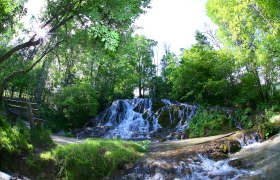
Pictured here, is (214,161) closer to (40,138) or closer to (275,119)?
(40,138)

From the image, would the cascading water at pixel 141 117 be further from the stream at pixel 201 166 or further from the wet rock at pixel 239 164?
the wet rock at pixel 239 164

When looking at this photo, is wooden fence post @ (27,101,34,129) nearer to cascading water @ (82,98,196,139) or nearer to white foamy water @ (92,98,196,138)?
cascading water @ (82,98,196,139)

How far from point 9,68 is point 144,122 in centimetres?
1152

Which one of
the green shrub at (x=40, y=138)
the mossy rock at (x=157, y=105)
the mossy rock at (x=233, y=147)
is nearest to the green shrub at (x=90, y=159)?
the green shrub at (x=40, y=138)

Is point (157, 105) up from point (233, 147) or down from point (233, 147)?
up

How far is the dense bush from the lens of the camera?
21922 mm

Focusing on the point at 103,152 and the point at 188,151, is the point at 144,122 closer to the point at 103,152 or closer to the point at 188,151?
the point at 188,151

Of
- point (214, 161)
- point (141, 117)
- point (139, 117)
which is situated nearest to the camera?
point (214, 161)

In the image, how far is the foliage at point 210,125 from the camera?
15982mm

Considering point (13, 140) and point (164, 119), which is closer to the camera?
point (13, 140)

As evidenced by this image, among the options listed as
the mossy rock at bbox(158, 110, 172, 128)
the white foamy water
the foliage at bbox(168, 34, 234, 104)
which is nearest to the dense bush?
the white foamy water

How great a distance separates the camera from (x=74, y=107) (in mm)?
21766

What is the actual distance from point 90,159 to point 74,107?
15.4 meters

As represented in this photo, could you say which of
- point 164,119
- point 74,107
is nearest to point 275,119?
point 164,119
